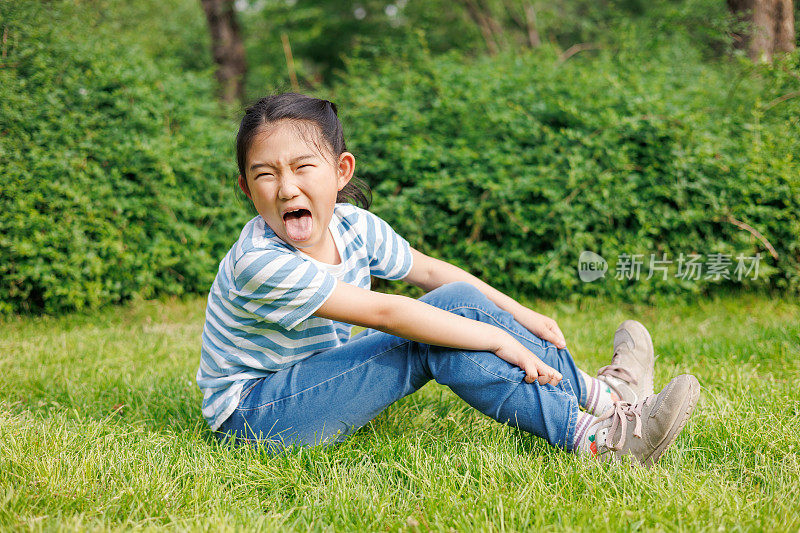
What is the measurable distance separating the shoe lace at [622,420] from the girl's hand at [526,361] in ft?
0.59

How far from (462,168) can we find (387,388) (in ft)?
8.40

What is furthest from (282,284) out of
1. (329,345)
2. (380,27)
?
(380,27)

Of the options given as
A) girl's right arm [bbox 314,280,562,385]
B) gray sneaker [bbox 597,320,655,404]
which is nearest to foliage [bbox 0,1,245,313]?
girl's right arm [bbox 314,280,562,385]

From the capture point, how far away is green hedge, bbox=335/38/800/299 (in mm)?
3688

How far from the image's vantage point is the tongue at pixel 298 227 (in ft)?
5.72

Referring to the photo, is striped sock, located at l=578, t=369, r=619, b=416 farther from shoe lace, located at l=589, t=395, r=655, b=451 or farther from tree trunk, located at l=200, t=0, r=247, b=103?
tree trunk, located at l=200, t=0, r=247, b=103

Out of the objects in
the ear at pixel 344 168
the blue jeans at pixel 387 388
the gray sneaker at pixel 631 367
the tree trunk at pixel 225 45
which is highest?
the tree trunk at pixel 225 45

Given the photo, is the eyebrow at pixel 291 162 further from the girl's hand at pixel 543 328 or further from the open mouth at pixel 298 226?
the girl's hand at pixel 543 328

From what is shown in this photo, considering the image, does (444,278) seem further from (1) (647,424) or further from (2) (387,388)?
(1) (647,424)

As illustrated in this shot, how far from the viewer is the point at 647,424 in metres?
1.65

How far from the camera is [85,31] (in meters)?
4.40

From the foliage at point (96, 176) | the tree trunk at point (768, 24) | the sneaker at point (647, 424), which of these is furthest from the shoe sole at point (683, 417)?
the tree trunk at point (768, 24)

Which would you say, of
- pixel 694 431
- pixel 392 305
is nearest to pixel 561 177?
pixel 694 431

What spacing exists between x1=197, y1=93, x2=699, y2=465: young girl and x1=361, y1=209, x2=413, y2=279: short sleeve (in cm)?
15
